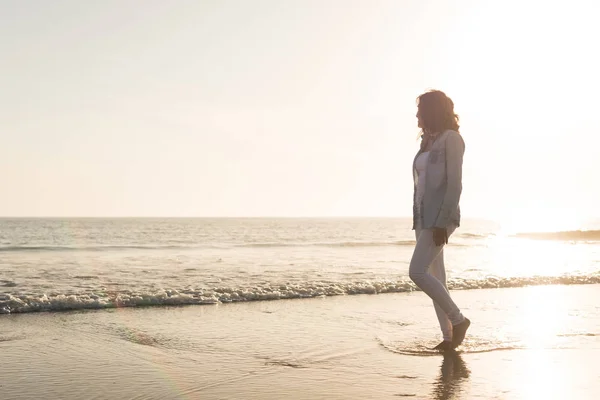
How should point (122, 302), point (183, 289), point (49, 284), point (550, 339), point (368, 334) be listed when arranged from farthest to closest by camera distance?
point (49, 284) → point (183, 289) → point (122, 302) → point (368, 334) → point (550, 339)

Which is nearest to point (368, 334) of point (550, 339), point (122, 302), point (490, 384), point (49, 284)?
point (550, 339)

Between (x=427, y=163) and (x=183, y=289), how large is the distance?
647 cm

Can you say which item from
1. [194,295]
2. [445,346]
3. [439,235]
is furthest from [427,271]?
[194,295]

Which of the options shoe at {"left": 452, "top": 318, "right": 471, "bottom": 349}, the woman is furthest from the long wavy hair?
shoe at {"left": 452, "top": 318, "right": 471, "bottom": 349}

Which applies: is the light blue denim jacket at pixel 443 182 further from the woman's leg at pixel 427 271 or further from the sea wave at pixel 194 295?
the sea wave at pixel 194 295

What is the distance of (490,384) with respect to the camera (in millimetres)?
4000

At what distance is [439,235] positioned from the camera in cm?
486

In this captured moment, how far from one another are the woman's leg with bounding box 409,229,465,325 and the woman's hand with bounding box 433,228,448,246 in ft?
0.21

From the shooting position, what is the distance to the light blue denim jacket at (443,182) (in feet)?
15.8

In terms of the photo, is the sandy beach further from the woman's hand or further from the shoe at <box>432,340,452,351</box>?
the woman's hand

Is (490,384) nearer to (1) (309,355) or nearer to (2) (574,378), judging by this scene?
(2) (574,378)

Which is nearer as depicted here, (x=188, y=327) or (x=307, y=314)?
(x=188, y=327)

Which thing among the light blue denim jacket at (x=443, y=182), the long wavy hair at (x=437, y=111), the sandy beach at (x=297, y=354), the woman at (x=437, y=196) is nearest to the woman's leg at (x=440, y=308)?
the woman at (x=437, y=196)

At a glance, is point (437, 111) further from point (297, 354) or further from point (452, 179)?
point (297, 354)
